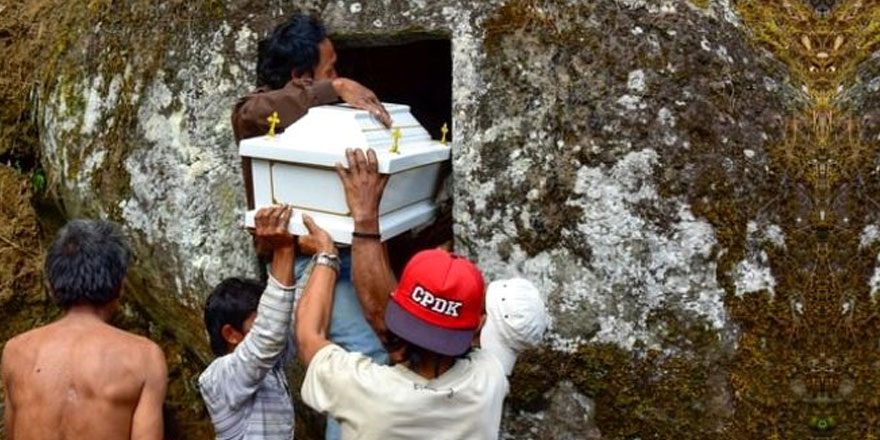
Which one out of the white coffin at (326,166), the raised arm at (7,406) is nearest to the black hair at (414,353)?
the white coffin at (326,166)

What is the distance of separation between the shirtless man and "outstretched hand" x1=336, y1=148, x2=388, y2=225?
2.52 ft

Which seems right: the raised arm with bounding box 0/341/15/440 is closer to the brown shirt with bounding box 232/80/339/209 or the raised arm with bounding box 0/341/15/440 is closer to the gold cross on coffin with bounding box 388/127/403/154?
the brown shirt with bounding box 232/80/339/209

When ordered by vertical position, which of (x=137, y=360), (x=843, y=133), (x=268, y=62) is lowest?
(x=137, y=360)

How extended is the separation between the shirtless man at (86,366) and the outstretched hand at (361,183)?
767mm

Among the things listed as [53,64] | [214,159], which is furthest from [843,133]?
[53,64]

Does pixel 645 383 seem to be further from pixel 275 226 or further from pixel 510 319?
pixel 275 226

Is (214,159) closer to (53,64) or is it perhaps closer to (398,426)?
(53,64)

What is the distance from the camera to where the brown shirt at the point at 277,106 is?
403 centimetres

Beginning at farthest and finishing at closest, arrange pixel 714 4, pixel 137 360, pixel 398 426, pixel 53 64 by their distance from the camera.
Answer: pixel 53 64, pixel 714 4, pixel 137 360, pixel 398 426

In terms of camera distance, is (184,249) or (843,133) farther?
(184,249)

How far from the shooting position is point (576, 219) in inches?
165

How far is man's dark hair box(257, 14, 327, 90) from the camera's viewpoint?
4.18 metres

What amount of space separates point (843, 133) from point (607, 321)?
110cm

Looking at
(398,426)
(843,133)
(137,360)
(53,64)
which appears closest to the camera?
(398,426)
